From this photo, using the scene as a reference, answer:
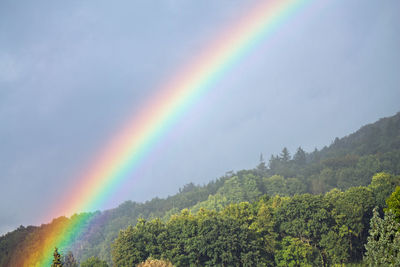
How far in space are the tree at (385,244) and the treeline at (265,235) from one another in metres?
24.2

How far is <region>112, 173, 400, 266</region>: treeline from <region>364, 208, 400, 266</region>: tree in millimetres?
24167

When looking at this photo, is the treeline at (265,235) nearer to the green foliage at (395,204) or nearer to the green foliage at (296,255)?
the green foliage at (296,255)

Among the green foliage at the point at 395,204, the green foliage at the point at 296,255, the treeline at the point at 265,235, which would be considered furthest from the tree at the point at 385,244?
the treeline at the point at 265,235

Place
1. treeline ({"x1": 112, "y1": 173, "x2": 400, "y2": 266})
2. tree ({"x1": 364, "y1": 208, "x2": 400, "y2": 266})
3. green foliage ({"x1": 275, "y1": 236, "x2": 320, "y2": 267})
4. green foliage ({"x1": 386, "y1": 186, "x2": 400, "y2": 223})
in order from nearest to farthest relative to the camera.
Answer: tree ({"x1": 364, "y1": 208, "x2": 400, "y2": 266}), green foliage ({"x1": 386, "y1": 186, "x2": 400, "y2": 223}), treeline ({"x1": 112, "y1": 173, "x2": 400, "y2": 266}), green foliage ({"x1": 275, "y1": 236, "x2": 320, "y2": 267})

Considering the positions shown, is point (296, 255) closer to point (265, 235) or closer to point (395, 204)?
point (265, 235)

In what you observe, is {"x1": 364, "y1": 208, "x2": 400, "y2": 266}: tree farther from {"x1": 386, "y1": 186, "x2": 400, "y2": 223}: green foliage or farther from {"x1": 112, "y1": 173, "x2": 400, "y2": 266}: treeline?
{"x1": 112, "y1": 173, "x2": 400, "y2": 266}: treeline

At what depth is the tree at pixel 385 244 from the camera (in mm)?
42750

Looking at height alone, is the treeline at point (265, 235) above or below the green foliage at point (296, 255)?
above

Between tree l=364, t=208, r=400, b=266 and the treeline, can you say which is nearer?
tree l=364, t=208, r=400, b=266

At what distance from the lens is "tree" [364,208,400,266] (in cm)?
4275

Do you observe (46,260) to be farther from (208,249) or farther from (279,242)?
(279,242)

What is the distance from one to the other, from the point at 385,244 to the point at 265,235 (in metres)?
32.4

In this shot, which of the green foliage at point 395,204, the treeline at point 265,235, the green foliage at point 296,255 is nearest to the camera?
the green foliage at point 395,204

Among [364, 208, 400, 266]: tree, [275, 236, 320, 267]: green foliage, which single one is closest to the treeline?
[275, 236, 320, 267]: green foliage
